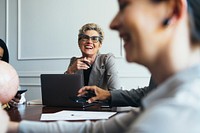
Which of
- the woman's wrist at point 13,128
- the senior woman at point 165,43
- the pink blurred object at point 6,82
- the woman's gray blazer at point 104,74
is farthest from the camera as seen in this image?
the woman's gray blazer at point 104,74

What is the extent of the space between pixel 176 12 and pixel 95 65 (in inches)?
76.7

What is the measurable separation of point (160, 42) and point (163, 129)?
153mm

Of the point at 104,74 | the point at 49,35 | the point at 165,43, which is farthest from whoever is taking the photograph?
the point at 49,35

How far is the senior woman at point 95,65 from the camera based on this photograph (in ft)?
7.53

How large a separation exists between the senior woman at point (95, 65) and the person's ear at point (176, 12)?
1.76 m

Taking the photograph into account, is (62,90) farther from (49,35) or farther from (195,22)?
(49,35)

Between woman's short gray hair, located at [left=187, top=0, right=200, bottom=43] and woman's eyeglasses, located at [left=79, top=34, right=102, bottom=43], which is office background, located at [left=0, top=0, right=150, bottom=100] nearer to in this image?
woman's eyeglasses, located at [left=79, top=34, right=102, bottom=43]

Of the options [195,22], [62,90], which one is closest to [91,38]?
[62,90]

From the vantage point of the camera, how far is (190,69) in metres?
0.45

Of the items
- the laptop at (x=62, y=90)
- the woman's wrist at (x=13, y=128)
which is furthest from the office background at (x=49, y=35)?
the woman's wrist at (x=13, y=128)

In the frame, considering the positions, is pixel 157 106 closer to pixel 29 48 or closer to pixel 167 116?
pixel 167 116

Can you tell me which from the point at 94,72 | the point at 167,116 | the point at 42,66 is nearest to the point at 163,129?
the point at 167,116

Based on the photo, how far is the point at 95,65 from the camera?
2.40m

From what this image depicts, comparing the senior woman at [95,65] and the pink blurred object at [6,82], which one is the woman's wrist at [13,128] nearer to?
the pink blurred object at [6,82]
